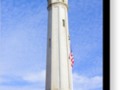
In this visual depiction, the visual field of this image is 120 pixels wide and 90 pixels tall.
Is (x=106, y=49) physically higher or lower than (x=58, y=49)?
lower

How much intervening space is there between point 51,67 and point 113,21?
9160 millimetres

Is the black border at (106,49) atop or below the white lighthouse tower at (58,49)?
below

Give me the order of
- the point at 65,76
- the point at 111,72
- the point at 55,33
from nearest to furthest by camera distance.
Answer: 1. the point at 111,72
2. the point at 65,76
3. the point at 55,33

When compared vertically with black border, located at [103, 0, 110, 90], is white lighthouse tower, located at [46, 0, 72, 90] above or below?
above

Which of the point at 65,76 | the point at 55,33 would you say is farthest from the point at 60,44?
the point at 65,76

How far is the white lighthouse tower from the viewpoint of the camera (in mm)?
10008

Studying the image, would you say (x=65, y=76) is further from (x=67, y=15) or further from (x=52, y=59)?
(x=67, y=15)

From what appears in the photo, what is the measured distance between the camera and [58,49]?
10.5 metres

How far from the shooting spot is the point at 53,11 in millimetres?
11062

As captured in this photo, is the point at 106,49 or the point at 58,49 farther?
the point at 58,49

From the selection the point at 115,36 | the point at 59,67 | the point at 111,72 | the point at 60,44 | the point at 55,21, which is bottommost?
the point at 111,72

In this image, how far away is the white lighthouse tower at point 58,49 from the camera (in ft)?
32.8

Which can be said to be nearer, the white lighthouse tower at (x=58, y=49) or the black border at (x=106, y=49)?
the black border at (x=106, y=49)

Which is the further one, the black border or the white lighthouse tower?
the white lighthouse tower
